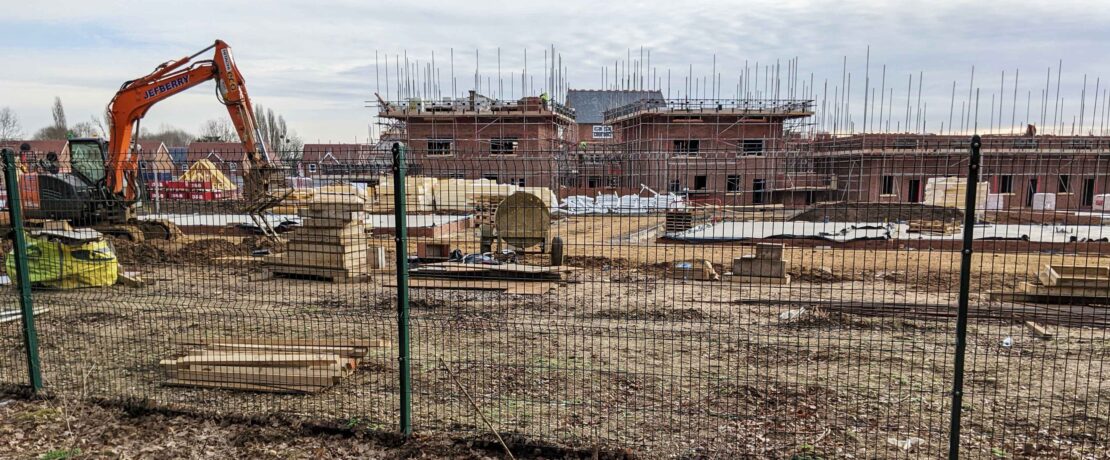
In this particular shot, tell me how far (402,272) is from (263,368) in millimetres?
2158

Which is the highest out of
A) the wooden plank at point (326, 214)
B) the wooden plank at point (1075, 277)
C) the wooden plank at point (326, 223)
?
the wooden plank at point (326, 214)

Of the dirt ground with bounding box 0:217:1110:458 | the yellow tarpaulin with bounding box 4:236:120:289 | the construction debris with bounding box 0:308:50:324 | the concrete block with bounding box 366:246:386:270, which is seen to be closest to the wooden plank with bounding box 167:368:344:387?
the dirt ground with bounding box 0:217:1110:458

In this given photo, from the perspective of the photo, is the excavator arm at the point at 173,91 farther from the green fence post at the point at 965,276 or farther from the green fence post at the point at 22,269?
the green fence post at the point at 965,276

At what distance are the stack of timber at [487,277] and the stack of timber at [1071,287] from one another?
23.3 ft

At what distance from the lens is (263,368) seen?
5.98 metres

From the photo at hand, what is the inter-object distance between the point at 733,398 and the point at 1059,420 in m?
2.55

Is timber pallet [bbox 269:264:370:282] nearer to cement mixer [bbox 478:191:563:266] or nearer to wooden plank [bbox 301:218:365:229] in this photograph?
wooden plank [bbox 301:218:365:229]

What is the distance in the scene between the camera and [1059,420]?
5.40 metres

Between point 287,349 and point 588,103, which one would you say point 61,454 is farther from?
point 588,103

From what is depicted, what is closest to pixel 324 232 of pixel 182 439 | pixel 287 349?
pixel 287 349

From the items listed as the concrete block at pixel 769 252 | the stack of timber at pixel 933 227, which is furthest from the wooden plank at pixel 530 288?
A: the stack of timber at pixel 933 227

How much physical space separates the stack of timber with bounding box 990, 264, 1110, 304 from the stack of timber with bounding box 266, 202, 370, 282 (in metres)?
10.6

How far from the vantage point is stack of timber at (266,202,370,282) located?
1176 centimetres

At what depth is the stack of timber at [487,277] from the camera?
11.4 metres
